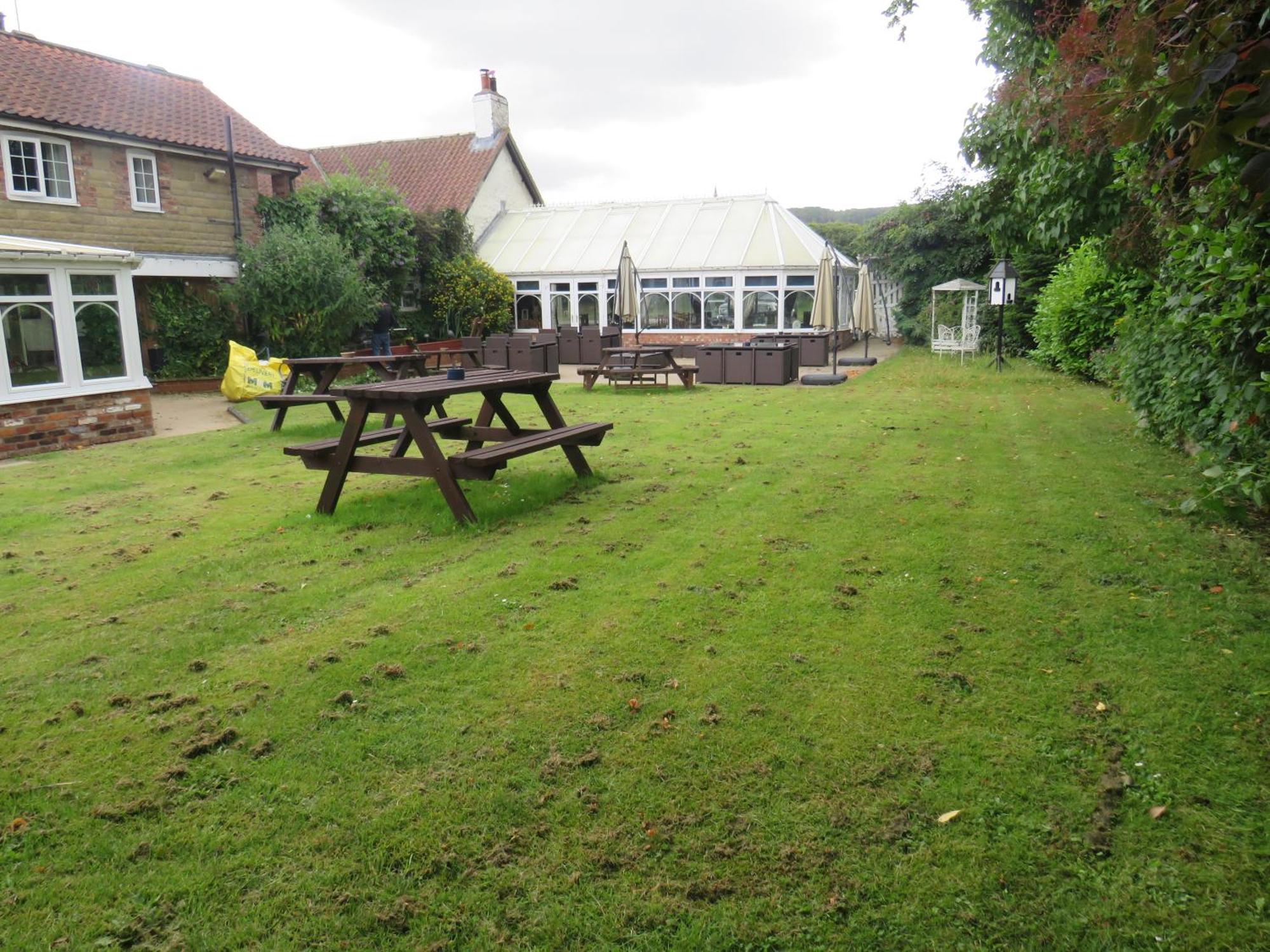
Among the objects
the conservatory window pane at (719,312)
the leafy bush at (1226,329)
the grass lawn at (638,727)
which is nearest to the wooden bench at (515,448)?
the grass lawn at (638,727)

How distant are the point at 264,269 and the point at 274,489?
11.9 metres

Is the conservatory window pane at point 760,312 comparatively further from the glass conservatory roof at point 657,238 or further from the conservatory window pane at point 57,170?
the conservatory window pane at point 57,170

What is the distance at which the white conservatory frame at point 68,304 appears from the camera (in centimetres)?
945

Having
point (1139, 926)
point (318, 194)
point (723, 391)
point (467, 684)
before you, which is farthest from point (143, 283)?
point (1139, 926)

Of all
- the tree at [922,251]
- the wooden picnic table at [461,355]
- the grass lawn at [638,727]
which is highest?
the tree at [922,251]

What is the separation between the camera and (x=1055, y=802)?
8.25ft

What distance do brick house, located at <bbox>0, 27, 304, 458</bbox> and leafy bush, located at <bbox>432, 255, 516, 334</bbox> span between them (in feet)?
17.0

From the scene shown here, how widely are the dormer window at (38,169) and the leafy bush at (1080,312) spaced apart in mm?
17478

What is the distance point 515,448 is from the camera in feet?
18.5

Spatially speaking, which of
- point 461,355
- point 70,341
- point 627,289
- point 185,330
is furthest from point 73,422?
point 627,289

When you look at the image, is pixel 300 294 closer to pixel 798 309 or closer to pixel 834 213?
pixel 798 309

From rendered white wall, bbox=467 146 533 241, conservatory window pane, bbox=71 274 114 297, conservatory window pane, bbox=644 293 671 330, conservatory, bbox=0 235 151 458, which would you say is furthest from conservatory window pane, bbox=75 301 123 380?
rendered white wall, bbox=467 146 533 241

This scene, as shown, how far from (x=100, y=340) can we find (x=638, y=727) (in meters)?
10.2

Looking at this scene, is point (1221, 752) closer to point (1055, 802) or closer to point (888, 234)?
point (1055, 802)
